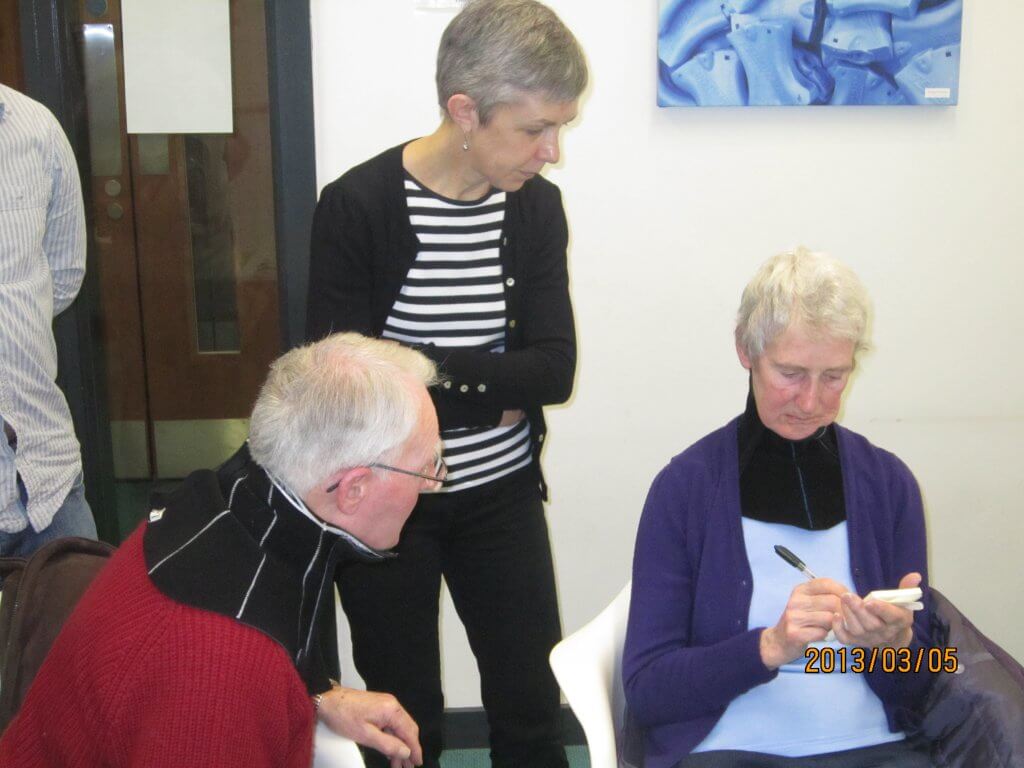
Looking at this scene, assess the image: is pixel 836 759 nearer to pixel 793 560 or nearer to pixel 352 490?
pixel 793 560

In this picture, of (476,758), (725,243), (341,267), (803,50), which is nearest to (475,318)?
(341,267)

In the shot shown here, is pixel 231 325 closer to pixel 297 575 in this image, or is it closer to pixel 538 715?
pixel 538 715

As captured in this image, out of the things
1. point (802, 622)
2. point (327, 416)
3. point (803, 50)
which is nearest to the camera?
point (327, 416)

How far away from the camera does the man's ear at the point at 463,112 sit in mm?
1770

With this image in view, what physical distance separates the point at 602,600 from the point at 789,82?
148cm

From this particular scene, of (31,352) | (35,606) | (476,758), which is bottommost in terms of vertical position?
(476,758)

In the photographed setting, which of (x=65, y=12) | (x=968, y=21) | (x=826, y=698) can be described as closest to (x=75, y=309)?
(x=65, y=12)

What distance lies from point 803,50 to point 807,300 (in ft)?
3.92

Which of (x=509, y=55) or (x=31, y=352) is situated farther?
(x=31, y=352)

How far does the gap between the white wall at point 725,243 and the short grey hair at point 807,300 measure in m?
1.05

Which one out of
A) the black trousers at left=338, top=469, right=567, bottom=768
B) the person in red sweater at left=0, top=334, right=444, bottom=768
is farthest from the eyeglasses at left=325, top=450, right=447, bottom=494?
the black trousers at left=338, top=469, right=567, bottom=768

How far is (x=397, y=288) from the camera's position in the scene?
6.15 feet

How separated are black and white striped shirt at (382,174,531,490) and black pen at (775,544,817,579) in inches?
21.9

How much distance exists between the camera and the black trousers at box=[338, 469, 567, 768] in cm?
191
